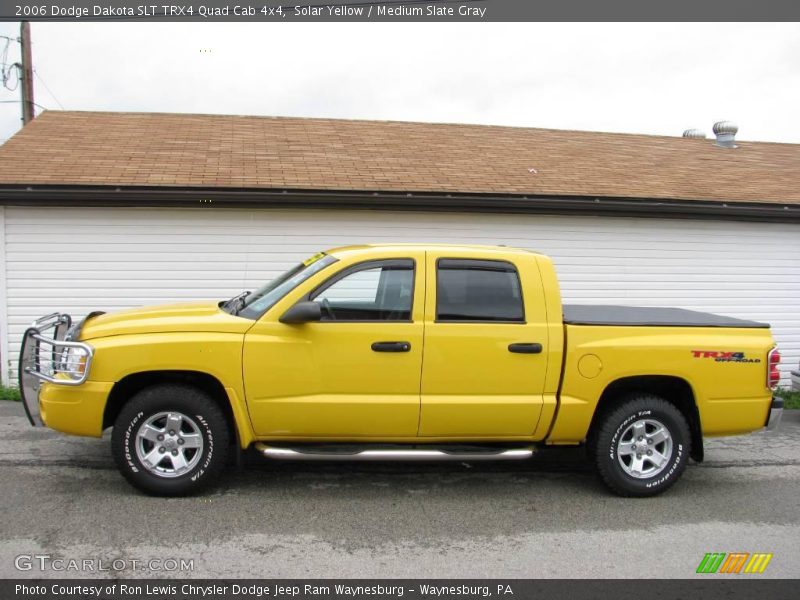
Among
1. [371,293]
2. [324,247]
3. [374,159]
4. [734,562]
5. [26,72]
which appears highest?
[26,72]

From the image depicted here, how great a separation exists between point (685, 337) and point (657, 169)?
695 centimetres

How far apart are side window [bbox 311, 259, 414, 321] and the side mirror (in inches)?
7.6

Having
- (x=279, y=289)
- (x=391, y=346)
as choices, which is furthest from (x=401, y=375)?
(x=279, y=289)

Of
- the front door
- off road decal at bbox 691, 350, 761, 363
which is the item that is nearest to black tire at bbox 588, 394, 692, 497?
off road decal at bbox 691, 350, 761, 363

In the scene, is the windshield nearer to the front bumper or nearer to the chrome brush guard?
the chrome brush guard

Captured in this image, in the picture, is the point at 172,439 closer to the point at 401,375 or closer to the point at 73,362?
the point at 73,362

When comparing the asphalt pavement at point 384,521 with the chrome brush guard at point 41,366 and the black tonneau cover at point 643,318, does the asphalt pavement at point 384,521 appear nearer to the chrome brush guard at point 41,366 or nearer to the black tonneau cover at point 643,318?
the chrome brush guard at point 41,366

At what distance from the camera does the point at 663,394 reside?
5367 millimetres

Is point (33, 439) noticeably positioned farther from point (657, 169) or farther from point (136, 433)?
point (657, 169)

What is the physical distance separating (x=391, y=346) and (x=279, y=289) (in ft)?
3.30

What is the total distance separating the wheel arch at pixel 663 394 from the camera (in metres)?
5.18
